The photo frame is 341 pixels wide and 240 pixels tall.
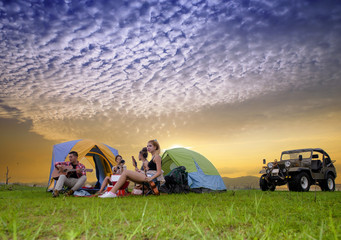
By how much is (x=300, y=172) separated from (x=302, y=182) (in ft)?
1.44

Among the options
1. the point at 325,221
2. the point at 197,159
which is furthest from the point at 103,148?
the point at 325,221

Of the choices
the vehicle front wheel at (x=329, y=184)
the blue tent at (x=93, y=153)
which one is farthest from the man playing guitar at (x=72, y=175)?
the vehicle front wheel at (x=329, y=184)

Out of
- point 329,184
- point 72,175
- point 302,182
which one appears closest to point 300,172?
point 302,182

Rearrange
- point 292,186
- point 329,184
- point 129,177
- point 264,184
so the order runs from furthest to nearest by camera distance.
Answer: point 329,184 → point 264,184 → point 292,186 → point 129,177

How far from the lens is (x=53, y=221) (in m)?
3.15

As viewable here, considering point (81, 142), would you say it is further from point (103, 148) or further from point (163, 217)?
point (163, 217)

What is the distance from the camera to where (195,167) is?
11.4 meters

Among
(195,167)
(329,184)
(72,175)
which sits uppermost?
(195,167)

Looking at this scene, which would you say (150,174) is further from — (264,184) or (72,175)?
(264,184)

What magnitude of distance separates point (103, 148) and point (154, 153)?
6265 mm

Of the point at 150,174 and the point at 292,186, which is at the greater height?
the point at 150,174

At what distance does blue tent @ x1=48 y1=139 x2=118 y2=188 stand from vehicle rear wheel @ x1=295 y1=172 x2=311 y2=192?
845 cm

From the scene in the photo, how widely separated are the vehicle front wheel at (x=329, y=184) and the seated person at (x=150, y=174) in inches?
399

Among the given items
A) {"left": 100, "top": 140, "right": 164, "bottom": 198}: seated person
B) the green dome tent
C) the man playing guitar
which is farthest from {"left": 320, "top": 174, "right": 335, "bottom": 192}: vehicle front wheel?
the man playing guitar
